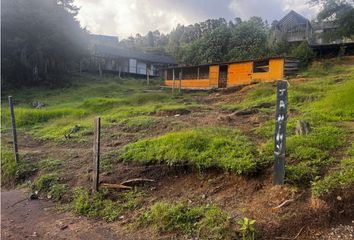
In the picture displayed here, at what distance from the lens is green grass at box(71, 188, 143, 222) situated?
223 inches

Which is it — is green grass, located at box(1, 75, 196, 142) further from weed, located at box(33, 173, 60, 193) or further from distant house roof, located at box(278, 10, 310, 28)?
distant house roof, located at box(278, 10, 310, 28)

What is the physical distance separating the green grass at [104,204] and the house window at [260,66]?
16.9 metres

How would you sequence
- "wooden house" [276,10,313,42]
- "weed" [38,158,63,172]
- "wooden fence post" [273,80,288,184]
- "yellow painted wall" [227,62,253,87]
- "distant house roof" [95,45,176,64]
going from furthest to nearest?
"distant house roof" [95,45,176,64] → "wooden house" [276,10,313,42] → "yellow painted wall" [227,62,253,87] → "weed" [38,158,63,172] → "wooden fence post" [273,80,288,184]

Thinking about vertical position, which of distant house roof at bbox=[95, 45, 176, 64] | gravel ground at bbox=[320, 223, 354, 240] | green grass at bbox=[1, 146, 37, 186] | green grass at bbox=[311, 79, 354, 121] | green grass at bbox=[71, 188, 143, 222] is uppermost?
distant house roof at bbox=[95, 45, 176, 64]

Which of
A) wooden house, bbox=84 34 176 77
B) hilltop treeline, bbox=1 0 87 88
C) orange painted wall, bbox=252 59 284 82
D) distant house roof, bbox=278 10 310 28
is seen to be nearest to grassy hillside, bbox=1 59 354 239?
orange painted wall, bbox=252 59 284 82

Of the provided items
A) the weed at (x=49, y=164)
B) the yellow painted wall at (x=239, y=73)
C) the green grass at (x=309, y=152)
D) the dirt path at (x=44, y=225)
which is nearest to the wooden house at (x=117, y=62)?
the yellow painted wall at (x=239, y=73)

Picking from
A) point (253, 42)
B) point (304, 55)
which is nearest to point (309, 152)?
point (304, 55)

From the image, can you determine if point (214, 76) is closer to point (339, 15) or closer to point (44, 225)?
point (339, 15)

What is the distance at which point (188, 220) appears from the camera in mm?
4844

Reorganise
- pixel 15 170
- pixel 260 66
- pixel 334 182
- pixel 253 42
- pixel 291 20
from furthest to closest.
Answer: pixel 291 20
pixel 253 42
pixel 260 66
pixel 15 170
pixel 334 182

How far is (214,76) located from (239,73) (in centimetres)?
271

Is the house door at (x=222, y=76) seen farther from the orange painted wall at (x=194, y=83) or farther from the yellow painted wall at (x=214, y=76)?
the orange painted wall at (x=194, y=83)

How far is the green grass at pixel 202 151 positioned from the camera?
19.3ft

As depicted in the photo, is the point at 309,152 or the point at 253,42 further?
the point at 253,42
